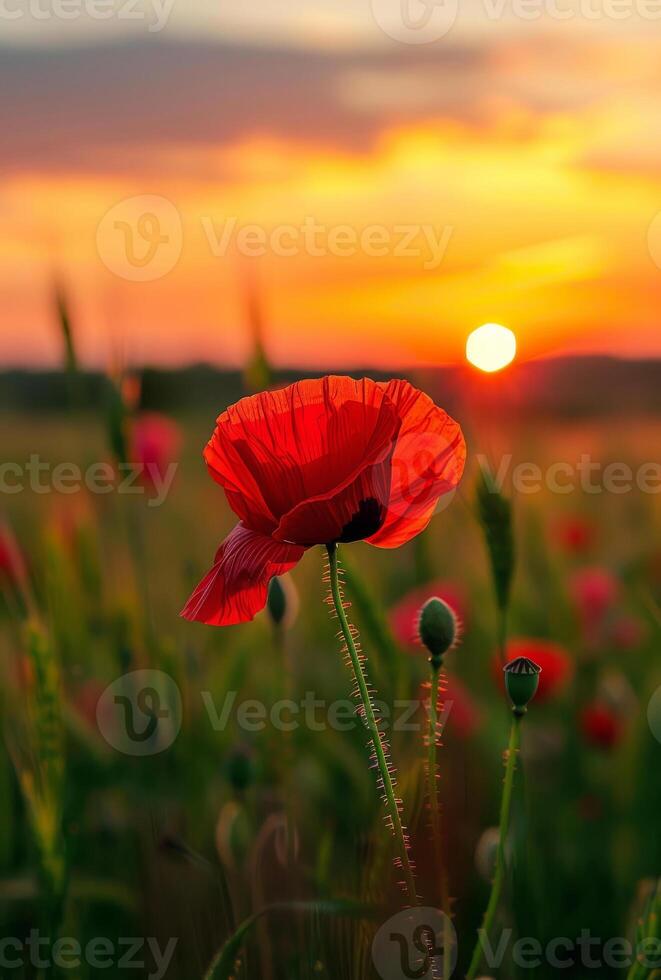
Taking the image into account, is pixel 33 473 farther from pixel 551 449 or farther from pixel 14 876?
pixel 551 449

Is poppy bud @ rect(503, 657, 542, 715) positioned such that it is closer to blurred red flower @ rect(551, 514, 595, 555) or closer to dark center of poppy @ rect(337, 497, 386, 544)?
dark center of poppy @ rect(337, 497, 386, 544)

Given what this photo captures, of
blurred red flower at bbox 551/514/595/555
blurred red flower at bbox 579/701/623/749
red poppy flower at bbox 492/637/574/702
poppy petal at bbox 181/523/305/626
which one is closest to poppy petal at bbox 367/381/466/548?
poppy petal at bbox 181/523/305/626

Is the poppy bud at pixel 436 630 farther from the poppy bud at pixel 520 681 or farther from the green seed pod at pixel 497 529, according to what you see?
the green seed pod at pixel 497 529

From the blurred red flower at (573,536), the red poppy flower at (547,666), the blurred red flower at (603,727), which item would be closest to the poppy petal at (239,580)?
the red poppy flower at (547,666)

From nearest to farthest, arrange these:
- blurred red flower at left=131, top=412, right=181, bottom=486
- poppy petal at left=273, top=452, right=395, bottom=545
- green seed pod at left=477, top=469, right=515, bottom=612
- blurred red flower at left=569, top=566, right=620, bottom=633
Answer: poppy petal at left=273, top=452, right=395, bottom=545
green seed pod at left=477, top=469, right=515, bottom=612
blurred red flower at left=569, top=566, right=620, bottom=633
blurred red flower at left=131, top=412, right=181, bottom=486

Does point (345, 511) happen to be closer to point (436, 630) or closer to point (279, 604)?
point (436, 630)

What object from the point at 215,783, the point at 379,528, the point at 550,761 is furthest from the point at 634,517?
the point at 379,528
